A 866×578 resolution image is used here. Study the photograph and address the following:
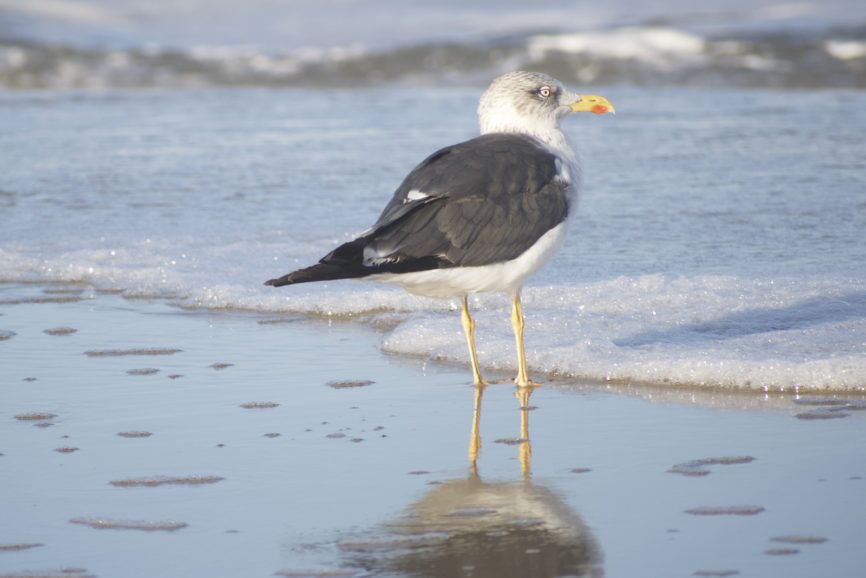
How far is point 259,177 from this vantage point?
10219mm

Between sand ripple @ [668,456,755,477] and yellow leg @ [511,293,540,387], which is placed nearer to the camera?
sand ripple @ [668,456,755,477]

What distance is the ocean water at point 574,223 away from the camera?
575 cm

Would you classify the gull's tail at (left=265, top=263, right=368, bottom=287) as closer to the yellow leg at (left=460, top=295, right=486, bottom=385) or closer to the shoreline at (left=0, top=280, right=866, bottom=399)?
the yellow leg at (left=460, top=295, right=486, bottom=385)

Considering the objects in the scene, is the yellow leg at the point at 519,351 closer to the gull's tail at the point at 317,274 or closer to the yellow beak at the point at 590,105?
the gull's tail at the point at 317,274

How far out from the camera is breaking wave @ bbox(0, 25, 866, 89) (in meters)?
17.1

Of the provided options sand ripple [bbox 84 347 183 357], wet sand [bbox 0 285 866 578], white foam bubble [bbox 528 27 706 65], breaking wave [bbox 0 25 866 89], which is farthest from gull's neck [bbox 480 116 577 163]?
white foam bubble [bbox 528 27 706 65]

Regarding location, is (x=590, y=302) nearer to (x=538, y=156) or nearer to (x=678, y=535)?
(x=538, y=156)

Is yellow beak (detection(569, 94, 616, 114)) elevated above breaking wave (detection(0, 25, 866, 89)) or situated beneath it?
situated beneath

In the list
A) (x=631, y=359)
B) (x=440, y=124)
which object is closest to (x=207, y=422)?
(x=631, y=359)

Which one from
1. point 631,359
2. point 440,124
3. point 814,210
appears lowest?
point 631,359

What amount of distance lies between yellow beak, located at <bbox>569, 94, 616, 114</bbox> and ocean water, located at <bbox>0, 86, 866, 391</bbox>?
0.86 meters

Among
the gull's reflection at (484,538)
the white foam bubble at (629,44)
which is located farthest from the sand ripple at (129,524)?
the white foam bubble at (629,44)

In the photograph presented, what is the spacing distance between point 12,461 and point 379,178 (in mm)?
5986

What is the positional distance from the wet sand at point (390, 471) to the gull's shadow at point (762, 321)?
0.72 meters
